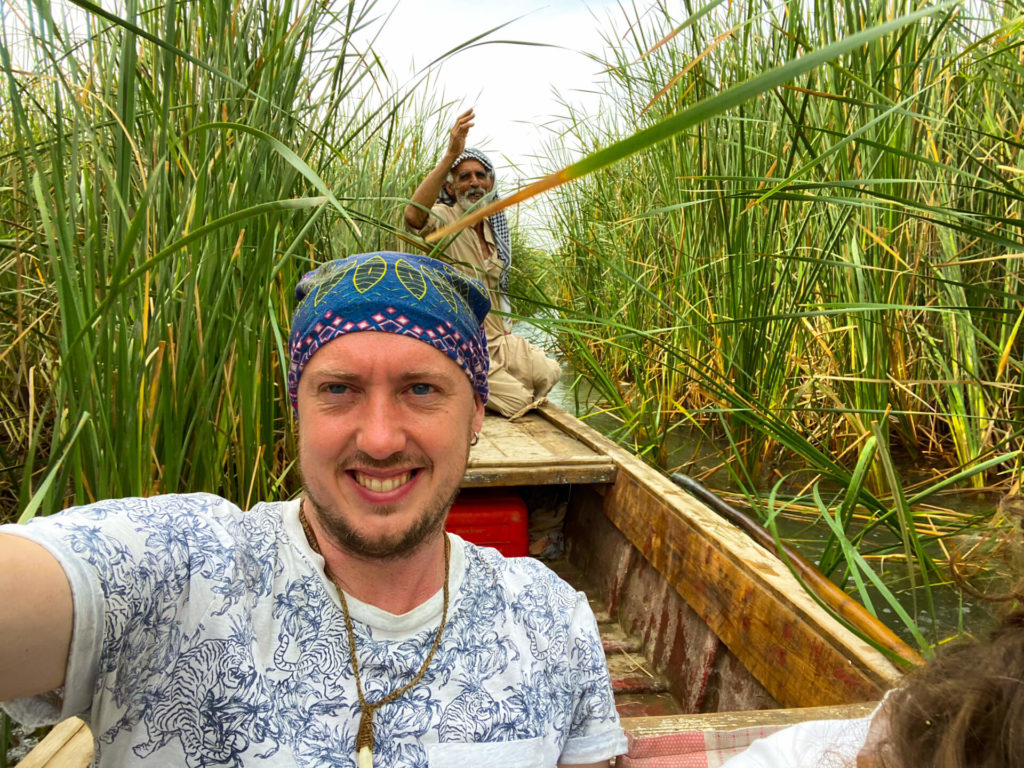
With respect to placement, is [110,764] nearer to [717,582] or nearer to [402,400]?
[402,400]

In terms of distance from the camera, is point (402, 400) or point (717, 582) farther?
point (717, 582)

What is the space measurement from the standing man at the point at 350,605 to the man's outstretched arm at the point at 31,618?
0.05 ft

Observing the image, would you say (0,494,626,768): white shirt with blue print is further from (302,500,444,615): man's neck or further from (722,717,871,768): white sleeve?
(722,717,871,768): white sleeve

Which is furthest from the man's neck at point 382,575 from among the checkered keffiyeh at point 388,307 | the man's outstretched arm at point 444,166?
the man's outstretched arm at point 444,166

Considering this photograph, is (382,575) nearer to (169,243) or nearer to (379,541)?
(379,541)

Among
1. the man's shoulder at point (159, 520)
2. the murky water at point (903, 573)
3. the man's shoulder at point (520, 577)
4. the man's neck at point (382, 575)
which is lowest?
the murky water at point (903, 573)

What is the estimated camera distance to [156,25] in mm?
1606

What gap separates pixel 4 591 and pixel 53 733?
720mm

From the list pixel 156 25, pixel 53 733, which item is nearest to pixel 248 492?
pixel 53 733

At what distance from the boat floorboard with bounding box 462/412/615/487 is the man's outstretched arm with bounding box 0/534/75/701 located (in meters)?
1.87

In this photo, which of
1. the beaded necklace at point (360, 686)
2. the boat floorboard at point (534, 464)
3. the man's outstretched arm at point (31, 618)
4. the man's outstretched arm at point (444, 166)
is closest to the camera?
the man's outstretched arm at point (31, 618)

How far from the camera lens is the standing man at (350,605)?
0.84m

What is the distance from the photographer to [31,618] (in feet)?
2.19

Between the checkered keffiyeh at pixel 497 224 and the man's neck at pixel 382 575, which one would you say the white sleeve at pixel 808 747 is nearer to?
the man's neck at pixel 382 575
